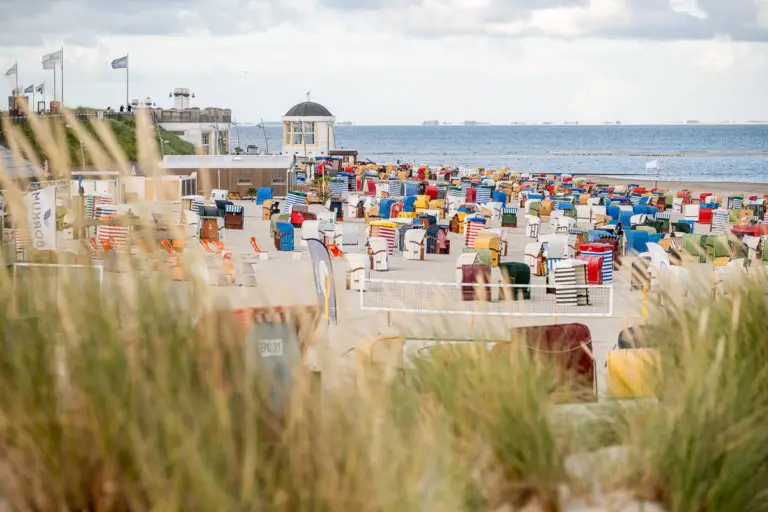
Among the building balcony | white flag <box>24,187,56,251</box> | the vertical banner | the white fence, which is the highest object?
the building balcony

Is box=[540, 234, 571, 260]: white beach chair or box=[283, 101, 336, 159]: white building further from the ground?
box=[283, 101, 336, 159]: white building

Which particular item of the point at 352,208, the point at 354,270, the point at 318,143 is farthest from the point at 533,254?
the point at 318,143

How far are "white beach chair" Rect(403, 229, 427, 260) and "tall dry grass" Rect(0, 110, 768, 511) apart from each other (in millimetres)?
19229

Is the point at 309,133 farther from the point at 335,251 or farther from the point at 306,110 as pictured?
the point at 335,251

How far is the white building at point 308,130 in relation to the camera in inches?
2318

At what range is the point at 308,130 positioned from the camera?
60.3 meters

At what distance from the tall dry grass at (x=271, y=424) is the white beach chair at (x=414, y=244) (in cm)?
1923

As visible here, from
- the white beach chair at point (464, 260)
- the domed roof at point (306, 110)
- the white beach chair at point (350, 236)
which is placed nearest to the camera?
the white beach chair at point (464, 260)

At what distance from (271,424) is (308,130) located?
57.8 metres

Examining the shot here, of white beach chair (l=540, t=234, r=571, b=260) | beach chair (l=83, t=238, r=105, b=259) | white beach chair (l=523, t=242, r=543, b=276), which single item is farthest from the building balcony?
beach chair (l=83, t=238, r=105, b=259)

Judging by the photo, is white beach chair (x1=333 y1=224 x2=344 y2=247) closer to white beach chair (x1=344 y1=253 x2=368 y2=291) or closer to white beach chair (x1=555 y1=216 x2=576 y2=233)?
white beach chair (x1=344 y1=253 x2=368 y2=291)

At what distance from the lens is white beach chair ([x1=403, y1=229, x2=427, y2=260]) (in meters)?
23.6

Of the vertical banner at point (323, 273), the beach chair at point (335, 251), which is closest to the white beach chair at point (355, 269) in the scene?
the vertical banner at point (323, 273)

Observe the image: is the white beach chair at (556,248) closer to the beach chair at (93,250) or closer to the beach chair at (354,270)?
the beach chair at (354,270)
